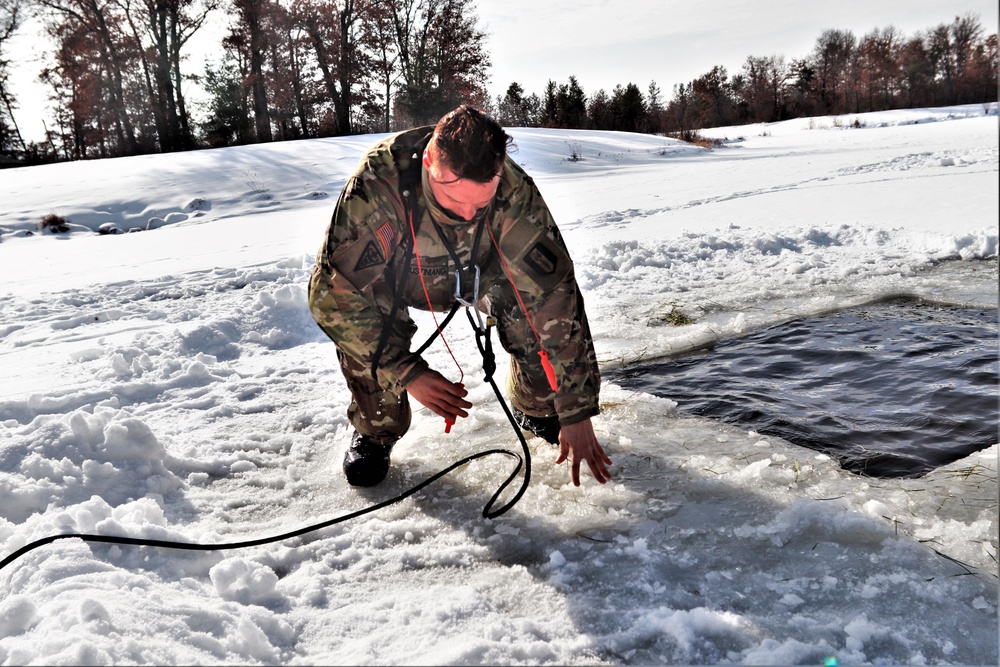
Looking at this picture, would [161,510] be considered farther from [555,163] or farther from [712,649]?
[555,163]

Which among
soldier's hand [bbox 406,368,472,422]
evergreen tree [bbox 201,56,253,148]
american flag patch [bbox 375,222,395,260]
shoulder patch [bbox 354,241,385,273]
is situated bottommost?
soldier's hand [bbox 406,368,472,422]

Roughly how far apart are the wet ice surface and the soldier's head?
5.02 feet

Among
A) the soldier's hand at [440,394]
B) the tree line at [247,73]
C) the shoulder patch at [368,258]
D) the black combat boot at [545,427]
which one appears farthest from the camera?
the tree line at [247,73]

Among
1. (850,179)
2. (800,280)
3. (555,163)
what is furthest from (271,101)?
(800,280)

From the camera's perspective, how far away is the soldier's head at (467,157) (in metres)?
1.86

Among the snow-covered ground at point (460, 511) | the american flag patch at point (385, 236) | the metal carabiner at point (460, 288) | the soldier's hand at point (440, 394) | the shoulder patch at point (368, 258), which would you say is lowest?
the snow-covered ground at point (460, 511)

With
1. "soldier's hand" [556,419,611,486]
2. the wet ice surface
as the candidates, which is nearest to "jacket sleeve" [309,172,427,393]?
"soldier's hand" [556,419,611,486]

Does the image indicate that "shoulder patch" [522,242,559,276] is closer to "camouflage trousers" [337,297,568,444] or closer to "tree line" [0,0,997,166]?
"camouflage trousers" [337,297,568,444]

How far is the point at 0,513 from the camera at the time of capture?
221 cm

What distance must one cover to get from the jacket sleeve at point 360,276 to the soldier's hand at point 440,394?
1.5 inches

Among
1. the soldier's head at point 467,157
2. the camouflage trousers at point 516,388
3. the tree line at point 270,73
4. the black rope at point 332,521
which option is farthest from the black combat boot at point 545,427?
the tree line at point 270,73

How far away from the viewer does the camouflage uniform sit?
2166 millimetres

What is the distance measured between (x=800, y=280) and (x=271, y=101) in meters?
21.2

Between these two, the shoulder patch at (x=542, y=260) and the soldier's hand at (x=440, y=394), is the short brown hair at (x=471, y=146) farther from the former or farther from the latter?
the soldier's hand at (x=440, y=394)
